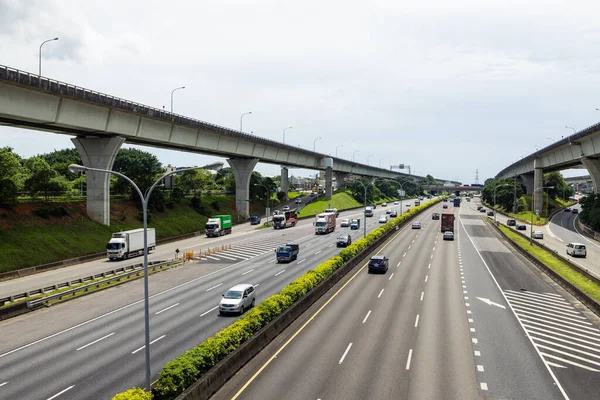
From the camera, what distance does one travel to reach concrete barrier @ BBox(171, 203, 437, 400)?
56.7 feet

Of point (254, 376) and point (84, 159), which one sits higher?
point (84, 159)

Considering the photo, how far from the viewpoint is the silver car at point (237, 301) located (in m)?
30.2

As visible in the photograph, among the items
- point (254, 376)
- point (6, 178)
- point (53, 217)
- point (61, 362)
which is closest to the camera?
point (254, 376)

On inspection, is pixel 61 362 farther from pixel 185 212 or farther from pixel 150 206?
pixel 185 212

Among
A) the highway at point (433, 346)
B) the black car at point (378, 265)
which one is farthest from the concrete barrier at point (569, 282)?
the black car at point (378, 265)

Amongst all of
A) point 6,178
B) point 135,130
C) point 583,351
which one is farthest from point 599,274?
point 6,178

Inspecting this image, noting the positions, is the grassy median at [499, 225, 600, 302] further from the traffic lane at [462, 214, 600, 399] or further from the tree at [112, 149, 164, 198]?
the tree at [112, 149, 164, 198]

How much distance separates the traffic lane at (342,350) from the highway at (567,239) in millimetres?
26760

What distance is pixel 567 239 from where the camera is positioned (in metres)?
78.9

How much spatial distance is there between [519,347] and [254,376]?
14.6 m

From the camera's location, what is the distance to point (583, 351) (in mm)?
23688

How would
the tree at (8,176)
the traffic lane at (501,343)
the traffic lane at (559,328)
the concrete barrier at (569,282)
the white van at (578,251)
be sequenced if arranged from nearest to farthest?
the traffic lane at (501,343), the traffic lane at (559,328), the concrete barrier at (569,282), the tree at (8,176), the white van at (578,251)

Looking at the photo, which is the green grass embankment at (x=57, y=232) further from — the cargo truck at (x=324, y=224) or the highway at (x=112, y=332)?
the cargo truck at (x=324, y=224)

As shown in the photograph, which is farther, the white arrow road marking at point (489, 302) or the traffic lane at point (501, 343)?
the white arrow road marking at point (489, 302)
